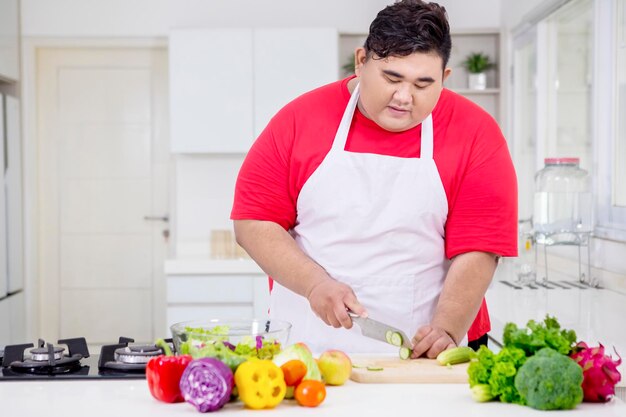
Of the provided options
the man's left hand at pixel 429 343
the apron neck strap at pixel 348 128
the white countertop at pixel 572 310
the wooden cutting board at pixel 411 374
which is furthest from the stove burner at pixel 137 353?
the white countertop at pixel 572 310

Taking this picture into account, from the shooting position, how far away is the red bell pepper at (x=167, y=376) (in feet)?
4.60

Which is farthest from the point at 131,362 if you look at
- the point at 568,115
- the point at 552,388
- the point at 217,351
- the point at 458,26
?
the point at 458,26

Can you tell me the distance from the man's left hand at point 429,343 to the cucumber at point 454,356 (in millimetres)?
87

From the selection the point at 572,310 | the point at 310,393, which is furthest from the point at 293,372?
→ the point at 572,310

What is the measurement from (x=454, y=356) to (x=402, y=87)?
0.54 meters

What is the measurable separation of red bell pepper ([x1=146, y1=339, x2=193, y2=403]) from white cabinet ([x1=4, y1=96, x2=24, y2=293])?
3.80 meters

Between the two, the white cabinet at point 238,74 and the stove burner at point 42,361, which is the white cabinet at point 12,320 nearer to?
the white cabinet at point 238,74

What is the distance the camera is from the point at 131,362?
1698 mm

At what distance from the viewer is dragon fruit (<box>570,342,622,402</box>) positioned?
141 cm

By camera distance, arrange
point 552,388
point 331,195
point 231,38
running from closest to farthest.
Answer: point 552,388 < point 331,195 < point 231,38

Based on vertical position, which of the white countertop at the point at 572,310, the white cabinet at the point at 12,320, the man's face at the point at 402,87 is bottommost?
the white cabinet at the point at 12,320

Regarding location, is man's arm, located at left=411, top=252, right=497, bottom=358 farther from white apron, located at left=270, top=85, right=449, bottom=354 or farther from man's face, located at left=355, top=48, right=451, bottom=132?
man's face, located at left=355, top=48, right=451, bottom=132

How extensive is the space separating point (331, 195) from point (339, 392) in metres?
0.66

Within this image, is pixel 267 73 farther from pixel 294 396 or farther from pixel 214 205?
pixel 294 396
